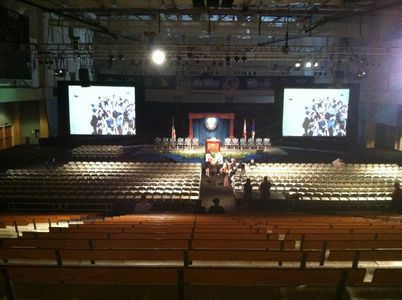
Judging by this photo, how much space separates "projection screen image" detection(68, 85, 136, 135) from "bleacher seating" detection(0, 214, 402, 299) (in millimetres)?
18567

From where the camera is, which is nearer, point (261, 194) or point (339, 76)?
point (261, 194)

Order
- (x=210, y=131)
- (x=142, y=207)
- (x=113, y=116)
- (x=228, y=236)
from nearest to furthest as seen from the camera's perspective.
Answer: (x=228, y=236) → (x=142, y=207) → (x=113, y=116) → (x=210, y=131)

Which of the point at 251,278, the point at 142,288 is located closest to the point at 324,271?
the point at 251,278

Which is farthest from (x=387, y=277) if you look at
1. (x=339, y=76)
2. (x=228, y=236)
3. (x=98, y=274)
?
(x=339, y=76)

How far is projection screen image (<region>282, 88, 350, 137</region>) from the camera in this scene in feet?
79.5

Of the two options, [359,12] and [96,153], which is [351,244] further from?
[96,153]

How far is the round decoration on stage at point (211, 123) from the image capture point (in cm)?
2947

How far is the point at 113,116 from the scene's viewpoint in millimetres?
24875

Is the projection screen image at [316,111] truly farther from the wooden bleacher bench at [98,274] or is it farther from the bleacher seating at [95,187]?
the wooden bleacher bench at [98,274]

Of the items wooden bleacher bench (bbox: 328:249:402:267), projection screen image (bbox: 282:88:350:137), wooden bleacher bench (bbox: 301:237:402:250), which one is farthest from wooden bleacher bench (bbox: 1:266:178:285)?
projection screen image (bbox: 282:88:350:137)

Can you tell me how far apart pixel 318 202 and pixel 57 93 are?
1829 cm

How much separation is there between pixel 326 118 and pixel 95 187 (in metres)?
15.7

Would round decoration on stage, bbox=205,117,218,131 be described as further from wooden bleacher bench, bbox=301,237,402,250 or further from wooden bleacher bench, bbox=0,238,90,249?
wooden bleacher bench, bbox=0,238,90,249

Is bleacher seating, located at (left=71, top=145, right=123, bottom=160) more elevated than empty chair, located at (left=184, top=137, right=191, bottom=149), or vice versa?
empty chair, located at (left=184, top=137, right=191, bottom=149)
